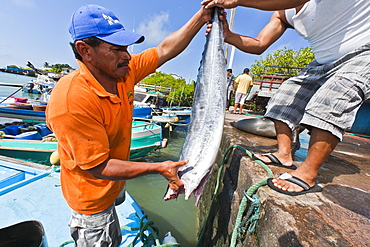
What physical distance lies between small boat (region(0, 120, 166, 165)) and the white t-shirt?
236 inches

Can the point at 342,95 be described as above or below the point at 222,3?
below

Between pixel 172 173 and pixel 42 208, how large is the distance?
2.50m

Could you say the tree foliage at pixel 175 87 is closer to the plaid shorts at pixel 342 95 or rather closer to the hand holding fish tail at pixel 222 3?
the hand holding fish tail at pixel 222 3

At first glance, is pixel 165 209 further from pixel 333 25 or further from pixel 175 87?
pixel 175 87

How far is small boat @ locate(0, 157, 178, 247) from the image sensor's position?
2.40 metres

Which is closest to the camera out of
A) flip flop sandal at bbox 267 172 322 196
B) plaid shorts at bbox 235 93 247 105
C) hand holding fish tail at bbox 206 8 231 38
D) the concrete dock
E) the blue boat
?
the concrete dock

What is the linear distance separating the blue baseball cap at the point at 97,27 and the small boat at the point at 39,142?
18.7 ft

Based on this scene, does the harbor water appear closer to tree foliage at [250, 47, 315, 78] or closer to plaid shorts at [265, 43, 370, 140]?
plaid shorts at [265, 43, 370, 140]

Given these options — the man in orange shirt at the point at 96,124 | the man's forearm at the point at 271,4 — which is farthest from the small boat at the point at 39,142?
the man's forearm at the point at 271,4

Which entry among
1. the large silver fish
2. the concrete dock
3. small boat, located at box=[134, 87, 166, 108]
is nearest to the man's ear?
the large silver fish

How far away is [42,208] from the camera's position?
282cm

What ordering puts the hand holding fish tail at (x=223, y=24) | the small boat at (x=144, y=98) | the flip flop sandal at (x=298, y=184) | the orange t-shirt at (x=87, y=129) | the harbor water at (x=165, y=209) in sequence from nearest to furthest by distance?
the orange t-shirt at (x=87, y=129)
the flip flop sandal at (x=298, y=184)
the hand holding fish tail at (x=223, y=24)
the harbor water at (x=165, y=209)
the small boat at (x=144, y=98)

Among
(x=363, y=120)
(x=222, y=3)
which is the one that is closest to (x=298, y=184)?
(x=222, y=3)

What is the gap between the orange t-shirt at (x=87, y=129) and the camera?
1.25 meters
